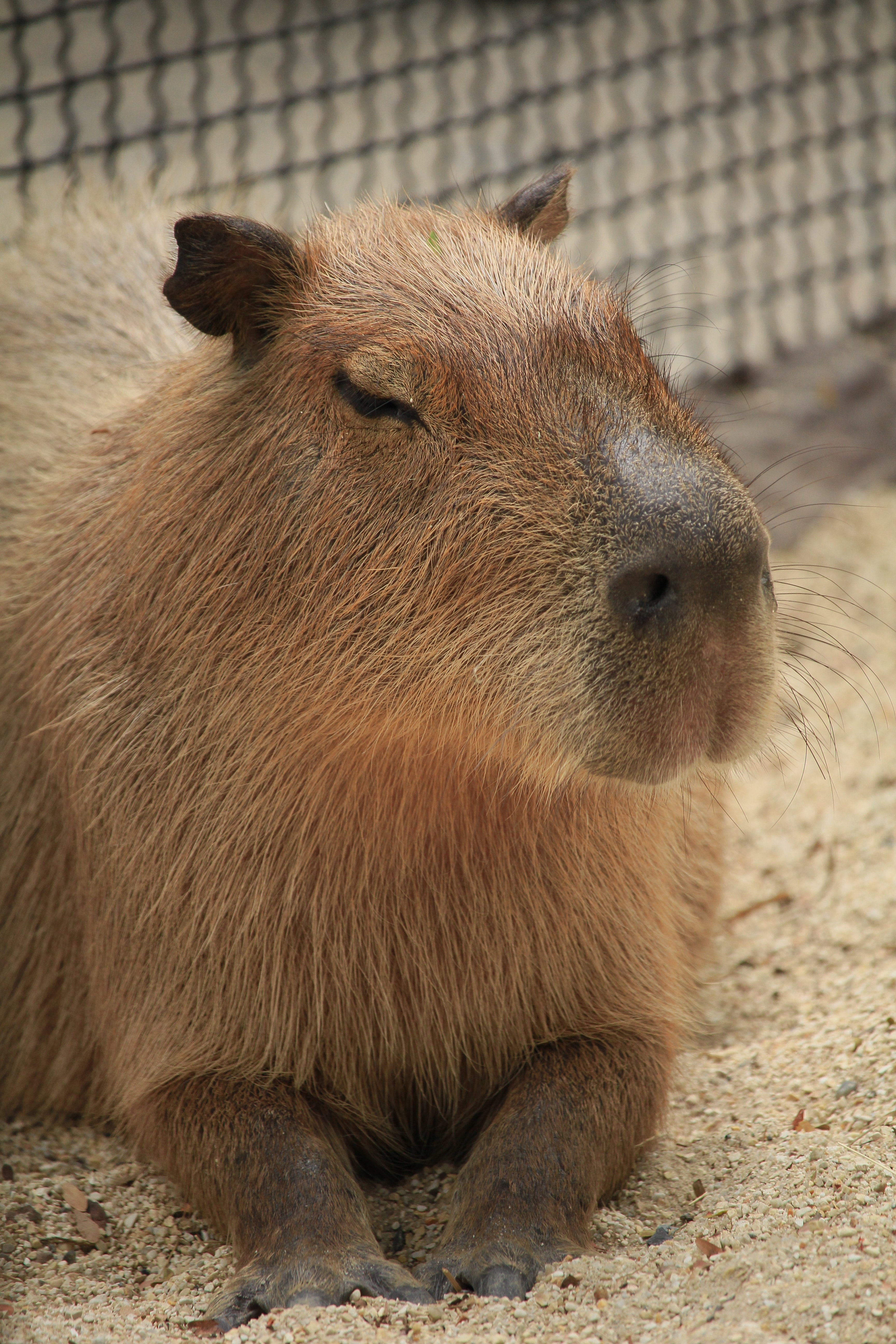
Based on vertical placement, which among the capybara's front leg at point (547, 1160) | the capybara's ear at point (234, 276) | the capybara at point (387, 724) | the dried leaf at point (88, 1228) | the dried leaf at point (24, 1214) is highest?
the capybara's ear at point (234, 276)

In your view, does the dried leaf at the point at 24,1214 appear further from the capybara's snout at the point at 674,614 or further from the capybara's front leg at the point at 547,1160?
the capybara's snout at the point at 674,614

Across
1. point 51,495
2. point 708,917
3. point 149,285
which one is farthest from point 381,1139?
point 149,285

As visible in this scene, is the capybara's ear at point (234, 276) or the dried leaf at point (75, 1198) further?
the dried leaf at point (75, 1198)

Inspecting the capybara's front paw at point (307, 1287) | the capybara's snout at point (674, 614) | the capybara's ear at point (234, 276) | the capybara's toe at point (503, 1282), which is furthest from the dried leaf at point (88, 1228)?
the capybara's ear at point (234, 276)

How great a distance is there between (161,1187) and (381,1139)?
51 cm

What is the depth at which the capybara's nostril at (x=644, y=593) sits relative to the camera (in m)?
2.58

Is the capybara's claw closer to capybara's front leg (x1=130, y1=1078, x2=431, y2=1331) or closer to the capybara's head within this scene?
capybara's front leg (x1=130, y1=1078, x2=431, y2=1331)

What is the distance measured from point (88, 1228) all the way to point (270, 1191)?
513 mm

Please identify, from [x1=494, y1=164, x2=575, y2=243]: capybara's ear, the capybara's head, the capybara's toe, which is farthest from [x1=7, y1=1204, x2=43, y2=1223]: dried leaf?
[x1=494, y1=164, x2=575, y2=243]: capybara's ear

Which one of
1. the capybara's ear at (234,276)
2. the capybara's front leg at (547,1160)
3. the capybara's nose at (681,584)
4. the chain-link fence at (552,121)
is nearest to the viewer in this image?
the capybara's nose at (681,584)

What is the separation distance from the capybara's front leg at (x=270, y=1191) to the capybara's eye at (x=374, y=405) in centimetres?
144

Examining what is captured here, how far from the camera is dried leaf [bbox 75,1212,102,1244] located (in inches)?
124

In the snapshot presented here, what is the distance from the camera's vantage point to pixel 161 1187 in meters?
3.34

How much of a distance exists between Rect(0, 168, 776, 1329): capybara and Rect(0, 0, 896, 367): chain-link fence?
2909 millimetres
